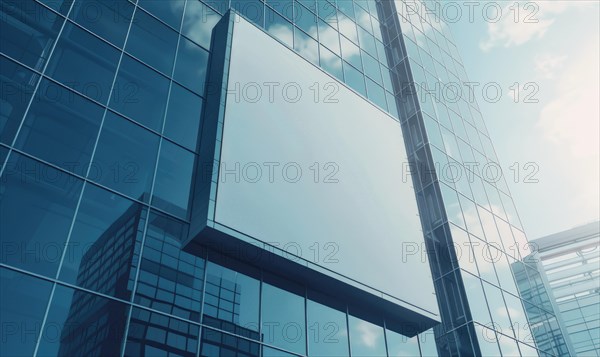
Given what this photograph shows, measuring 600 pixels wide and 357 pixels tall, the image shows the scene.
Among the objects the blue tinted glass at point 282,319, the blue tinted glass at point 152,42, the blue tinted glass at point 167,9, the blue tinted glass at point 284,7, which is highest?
the blue tinted glass at point 284,7

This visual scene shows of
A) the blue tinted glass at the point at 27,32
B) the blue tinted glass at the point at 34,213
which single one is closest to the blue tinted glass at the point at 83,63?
the blue tinted glass at the point at 27,32

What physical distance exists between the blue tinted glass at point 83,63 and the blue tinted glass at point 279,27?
7709 millimetres

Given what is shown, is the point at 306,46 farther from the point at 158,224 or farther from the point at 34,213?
the point at 34,213

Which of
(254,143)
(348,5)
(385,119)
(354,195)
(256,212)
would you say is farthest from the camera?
(348,5)

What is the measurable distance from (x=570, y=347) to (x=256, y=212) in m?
19.3

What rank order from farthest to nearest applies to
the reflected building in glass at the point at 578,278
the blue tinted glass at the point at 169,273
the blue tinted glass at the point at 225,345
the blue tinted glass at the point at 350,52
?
1. the reflected building in glass at the point at 578,278
2. the blue tinted glass at the point at 350,52
3. the blue tinted glass at the point at 225,345
4. the blue tinted glass at the point at 169,273

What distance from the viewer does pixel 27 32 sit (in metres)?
12.7

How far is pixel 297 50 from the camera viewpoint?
69.9ft

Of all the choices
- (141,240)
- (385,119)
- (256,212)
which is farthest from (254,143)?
(385,119)

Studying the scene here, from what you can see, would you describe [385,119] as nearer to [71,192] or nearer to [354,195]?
[354,195]

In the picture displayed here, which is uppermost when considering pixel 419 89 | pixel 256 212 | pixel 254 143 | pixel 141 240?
pixel 419 89

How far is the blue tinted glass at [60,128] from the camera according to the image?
11.8 meters

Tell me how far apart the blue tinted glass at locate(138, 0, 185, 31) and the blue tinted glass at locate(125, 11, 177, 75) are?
30cm

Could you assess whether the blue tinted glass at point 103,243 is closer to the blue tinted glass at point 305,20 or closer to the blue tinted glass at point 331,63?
the blue tinted glass at point 331,63
